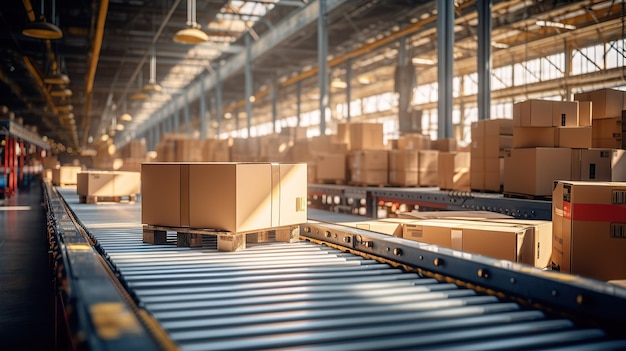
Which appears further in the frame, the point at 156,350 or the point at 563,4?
the point at 563,4

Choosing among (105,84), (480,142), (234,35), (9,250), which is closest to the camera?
(480,142)

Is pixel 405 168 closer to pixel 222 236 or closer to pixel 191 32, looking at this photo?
pixel 191 32

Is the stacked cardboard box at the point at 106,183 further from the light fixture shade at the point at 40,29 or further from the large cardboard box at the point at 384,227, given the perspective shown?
the large cardboard box at the point at 384,227

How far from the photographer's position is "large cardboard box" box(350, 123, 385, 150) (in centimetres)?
889

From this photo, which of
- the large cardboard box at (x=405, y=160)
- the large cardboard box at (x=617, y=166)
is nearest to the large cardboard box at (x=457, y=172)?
the large cardboard box at (x=405, y=160)

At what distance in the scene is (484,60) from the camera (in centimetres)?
905

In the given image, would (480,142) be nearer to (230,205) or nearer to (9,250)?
(230,205)

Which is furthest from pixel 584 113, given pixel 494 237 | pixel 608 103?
pixel 494 237

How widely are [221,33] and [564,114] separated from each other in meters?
14.0

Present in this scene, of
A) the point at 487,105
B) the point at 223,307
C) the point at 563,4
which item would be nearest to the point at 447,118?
the point at 487,105

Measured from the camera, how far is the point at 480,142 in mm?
6398

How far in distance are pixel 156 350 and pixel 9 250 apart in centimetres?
715

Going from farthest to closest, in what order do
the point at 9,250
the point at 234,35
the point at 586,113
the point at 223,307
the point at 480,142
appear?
the point at 234,35, the point at 9,250, the point at 480,142, the point at 586,113, the point at 223,307

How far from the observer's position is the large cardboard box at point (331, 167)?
9167mm
